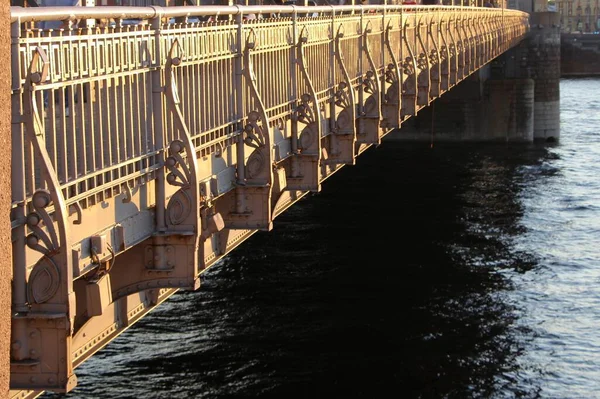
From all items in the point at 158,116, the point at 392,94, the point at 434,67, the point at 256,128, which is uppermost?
the point at 158,116

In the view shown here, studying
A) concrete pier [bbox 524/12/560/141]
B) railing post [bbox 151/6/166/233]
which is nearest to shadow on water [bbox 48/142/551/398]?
railing post [bbox 151/6/166/233]

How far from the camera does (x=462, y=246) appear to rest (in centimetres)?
3981

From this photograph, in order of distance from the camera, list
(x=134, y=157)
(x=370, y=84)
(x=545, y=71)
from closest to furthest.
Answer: (x=134, y=157), (x=370, y=84), (x=545, y=71)

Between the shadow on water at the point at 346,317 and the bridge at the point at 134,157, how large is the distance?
23.9ft

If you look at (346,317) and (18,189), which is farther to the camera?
(346,317)

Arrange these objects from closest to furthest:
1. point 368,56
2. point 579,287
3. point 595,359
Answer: point 368,56, point 595,359, point 579,287

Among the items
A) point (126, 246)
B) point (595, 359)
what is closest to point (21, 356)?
point (126, 246)

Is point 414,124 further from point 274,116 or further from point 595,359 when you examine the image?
point 274,116

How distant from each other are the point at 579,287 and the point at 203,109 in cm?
2202

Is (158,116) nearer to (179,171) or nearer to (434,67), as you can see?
(179,171)

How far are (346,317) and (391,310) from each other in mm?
1533

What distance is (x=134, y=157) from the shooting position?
10195mm

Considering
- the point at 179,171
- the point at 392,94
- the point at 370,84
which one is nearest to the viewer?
the point at 179,171

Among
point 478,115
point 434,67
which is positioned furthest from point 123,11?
point 478,115
